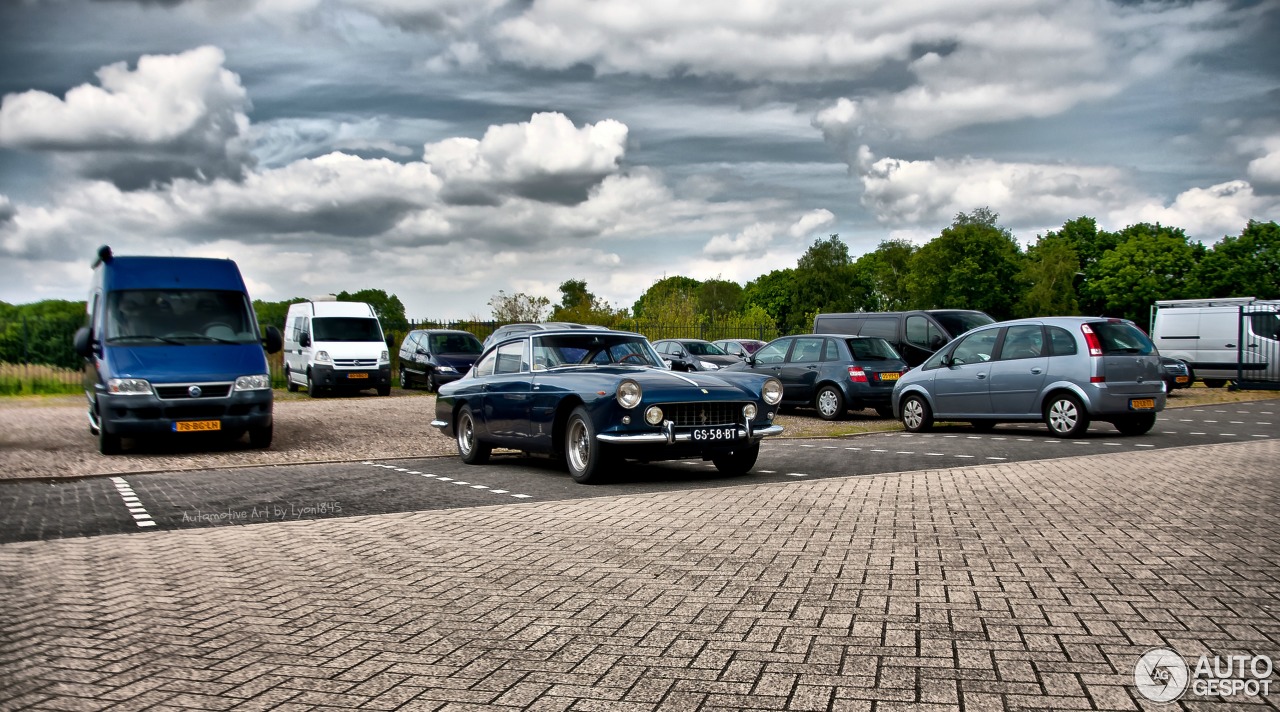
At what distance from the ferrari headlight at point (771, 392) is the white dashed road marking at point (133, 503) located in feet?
19.3

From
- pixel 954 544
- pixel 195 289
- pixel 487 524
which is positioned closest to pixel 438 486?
pixel 487 524

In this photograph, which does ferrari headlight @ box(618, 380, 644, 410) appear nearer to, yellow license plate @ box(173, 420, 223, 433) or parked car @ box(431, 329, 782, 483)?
parked car @ box(431, 329, 782, 483)

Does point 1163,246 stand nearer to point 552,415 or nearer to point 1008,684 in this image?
point 552,415

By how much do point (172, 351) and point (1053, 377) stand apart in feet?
40.5

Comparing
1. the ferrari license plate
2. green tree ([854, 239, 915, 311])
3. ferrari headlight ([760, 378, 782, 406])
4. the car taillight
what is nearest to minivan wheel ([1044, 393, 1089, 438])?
the car taillight

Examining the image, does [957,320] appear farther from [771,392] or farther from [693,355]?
[771,392]

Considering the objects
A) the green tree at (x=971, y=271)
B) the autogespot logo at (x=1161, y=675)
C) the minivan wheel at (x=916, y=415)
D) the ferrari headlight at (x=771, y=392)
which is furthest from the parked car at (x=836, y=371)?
the green tree at (x=971, y=271)

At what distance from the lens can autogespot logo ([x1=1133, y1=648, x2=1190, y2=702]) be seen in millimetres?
3820

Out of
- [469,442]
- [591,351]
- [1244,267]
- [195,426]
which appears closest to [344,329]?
[195,426]

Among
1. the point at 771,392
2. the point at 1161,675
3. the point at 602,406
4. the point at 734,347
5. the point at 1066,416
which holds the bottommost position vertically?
the point at 1161,675

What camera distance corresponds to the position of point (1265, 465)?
10.7m

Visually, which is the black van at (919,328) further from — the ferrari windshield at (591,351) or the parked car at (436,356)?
the parked car at (436,356)

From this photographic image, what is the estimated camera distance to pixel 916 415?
55.8 feet

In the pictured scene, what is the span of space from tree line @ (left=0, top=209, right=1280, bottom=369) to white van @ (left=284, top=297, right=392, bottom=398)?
17.0 meters
